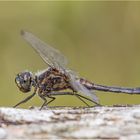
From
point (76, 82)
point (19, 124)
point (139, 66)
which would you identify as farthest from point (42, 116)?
point (139, 66)

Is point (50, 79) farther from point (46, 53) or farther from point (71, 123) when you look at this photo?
point (71, 123)

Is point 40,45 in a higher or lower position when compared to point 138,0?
lower

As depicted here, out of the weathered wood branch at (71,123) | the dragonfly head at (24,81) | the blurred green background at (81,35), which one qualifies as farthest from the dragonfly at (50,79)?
the blurred green background at (81,35)

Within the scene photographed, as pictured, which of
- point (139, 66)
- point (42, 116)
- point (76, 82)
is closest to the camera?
point (42, 116)

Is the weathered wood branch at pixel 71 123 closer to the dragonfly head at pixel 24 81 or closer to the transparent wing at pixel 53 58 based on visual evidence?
the transparent wing at pixel 53 58

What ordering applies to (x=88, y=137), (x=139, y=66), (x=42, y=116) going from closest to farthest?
(x=88, y=137) < (x=42, y=116) < (x=139, y=66)

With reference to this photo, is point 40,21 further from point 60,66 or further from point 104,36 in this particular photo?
point 60,66

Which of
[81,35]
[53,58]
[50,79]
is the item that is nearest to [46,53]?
[53,58]
